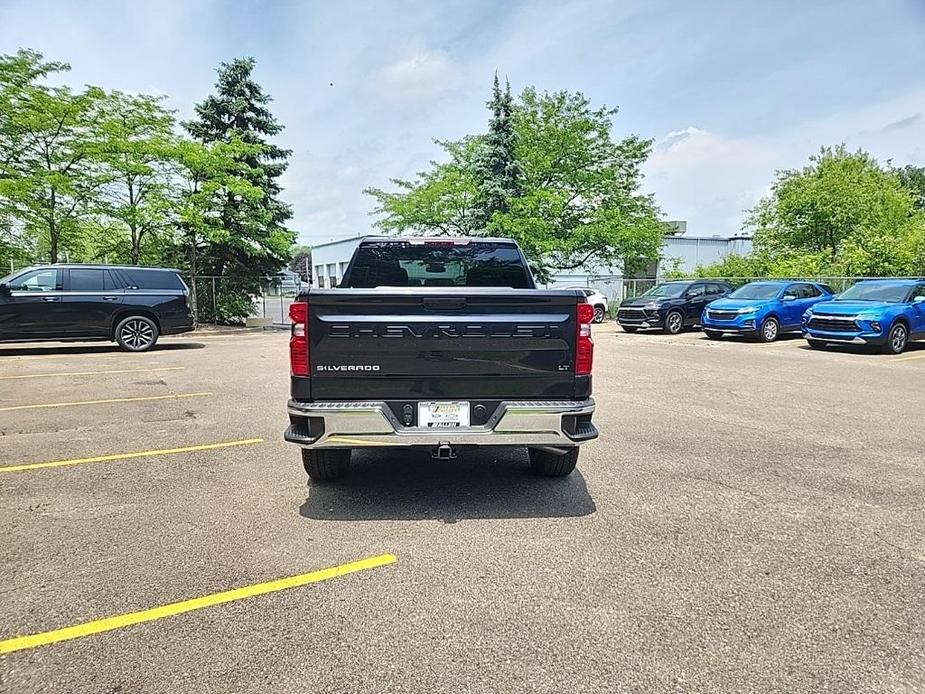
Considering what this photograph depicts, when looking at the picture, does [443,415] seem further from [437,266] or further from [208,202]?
[208,202]

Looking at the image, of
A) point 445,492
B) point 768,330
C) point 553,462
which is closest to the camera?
point 445,492

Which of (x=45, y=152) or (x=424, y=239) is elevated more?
(x=45, y=152)

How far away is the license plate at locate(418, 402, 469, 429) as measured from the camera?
3775 mm

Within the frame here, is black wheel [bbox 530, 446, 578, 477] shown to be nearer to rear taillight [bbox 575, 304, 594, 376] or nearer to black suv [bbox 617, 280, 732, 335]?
rear taillight [bbox 575, 304, 594, 376]

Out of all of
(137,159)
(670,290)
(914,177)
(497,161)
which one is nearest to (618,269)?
(497,161)

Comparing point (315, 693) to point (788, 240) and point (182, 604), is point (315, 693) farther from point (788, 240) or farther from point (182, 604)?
point (788, 240)

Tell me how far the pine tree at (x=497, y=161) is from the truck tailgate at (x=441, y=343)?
2323 cm

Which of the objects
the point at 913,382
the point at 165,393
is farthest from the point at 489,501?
the point at 913,382

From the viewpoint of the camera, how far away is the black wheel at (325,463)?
4.34 m

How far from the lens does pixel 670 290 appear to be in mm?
20500

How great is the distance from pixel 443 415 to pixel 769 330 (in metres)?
15.3

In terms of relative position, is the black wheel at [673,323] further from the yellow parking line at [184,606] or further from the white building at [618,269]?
the yellow parking line at [184,606]

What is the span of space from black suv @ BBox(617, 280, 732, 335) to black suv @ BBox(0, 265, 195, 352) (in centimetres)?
1352

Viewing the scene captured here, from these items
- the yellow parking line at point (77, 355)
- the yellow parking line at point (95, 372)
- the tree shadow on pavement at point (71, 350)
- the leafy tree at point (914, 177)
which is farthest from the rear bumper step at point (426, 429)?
the leafy tree at point (914, 177)
